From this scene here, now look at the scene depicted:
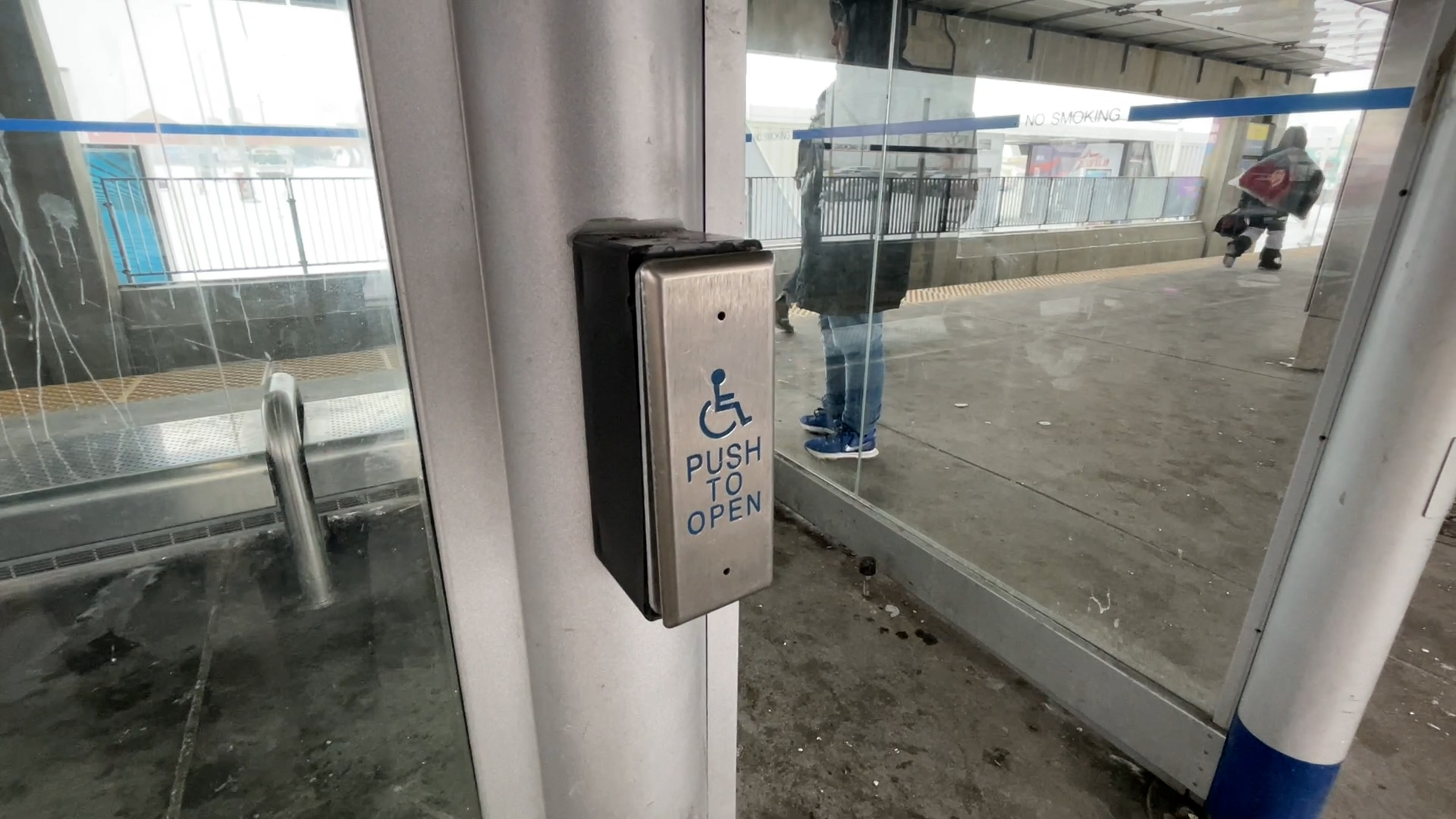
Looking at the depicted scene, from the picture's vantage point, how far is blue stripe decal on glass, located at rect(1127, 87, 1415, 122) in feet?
4.28

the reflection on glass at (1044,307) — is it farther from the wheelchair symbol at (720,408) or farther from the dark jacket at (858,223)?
the wheelchair symbol at (720,408)

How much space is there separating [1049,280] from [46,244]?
3.85 metres

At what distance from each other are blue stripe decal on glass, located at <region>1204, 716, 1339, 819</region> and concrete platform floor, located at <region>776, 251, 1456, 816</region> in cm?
15

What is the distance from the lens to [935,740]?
5.90 ft

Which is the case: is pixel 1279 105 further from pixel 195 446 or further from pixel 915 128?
pixel 195 446

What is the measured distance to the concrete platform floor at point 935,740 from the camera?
5.33 ft

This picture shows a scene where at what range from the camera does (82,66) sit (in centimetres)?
251

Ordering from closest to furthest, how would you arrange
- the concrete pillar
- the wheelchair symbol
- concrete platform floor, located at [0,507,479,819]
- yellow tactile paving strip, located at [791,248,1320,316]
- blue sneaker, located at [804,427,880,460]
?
the wheelchair symbol < concrete platform floor, located at [0,507,479,819] < yellow tactile paving strip, located at [791,248,1320,316] < the concrete pillar < blue sneaker, located at [804,427,880,460]

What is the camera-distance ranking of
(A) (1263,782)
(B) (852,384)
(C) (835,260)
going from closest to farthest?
(A) (1263,782) → (C) (835,260) → (B) (852,384)

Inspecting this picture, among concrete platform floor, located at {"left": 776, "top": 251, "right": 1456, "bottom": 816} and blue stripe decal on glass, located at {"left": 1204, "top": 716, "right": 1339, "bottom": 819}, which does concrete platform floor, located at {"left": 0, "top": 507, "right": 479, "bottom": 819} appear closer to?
blue stripe decal on glass, located at {"left": 1204, "top": 716, "right": 1339, "bottom": 819}

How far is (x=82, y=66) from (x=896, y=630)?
3.35 m

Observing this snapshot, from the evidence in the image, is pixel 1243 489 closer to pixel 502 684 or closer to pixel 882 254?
pixel 882 254

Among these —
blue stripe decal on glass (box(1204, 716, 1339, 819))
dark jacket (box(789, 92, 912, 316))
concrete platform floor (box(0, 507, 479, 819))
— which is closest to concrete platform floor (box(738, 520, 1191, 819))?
blue stripe decal on glass (box(1204, 716, 1339, 819))

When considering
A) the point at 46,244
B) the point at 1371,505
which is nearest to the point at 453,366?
the point at 1371,505
